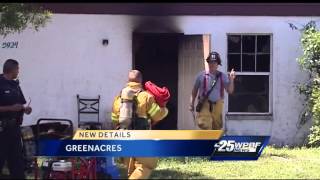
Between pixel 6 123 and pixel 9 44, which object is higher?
pixel 9 44

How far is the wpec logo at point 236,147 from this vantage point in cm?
747

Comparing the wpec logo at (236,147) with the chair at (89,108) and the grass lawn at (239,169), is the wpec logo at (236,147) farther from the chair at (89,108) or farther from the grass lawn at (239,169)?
the chair at (89,108)

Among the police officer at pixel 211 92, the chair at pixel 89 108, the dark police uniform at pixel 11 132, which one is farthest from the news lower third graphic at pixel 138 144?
the chair at pixel 89 108

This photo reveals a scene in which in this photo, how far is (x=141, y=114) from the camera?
768cm

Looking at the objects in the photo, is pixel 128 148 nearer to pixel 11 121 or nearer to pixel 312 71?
pixel 11 121

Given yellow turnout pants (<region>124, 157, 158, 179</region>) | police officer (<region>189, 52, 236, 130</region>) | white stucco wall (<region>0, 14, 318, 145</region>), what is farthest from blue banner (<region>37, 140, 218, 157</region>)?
white stucco wall (<region>0, 14, 318, 145</region>)

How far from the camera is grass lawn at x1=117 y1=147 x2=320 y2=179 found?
8.45m

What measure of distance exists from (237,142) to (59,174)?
7.41 ft

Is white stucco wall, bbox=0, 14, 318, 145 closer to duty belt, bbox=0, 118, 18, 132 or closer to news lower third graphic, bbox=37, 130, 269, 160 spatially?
duty belt, bbox=0, 118, 18, 132

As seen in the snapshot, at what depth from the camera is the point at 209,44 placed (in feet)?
41.7

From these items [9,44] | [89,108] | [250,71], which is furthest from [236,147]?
[9,44]

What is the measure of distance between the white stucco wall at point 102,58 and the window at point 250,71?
0.18 meters

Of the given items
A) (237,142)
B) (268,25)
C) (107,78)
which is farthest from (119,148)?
(268,25)

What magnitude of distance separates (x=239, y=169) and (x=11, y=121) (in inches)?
135
